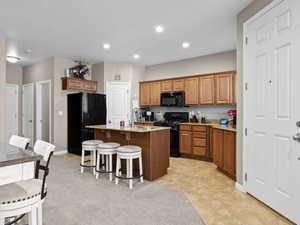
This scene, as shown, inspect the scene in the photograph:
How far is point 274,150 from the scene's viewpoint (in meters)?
2.39

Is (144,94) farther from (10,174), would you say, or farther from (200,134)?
(10,174)

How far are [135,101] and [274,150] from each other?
4635mm

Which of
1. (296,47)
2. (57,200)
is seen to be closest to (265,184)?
(296,47)

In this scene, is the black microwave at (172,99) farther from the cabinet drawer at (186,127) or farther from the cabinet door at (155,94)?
the cabinet drawer at (186,127)

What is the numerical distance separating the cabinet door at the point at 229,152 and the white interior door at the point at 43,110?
16.1ft

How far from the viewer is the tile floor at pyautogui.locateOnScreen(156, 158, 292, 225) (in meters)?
2.19

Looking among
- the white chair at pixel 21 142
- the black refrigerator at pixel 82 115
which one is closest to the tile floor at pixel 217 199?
the white chair at pixel 21 142

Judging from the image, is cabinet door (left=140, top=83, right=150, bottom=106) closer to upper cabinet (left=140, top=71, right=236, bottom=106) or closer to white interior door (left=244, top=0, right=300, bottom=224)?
upper cabinet (left=140, top=71, right=236, bottom=106)

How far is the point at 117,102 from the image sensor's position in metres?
6.24

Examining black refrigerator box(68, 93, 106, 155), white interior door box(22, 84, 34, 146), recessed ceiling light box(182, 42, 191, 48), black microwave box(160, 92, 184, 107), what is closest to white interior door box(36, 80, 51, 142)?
white interior door box(22, 84, 34, 146)

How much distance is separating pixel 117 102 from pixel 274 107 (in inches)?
184

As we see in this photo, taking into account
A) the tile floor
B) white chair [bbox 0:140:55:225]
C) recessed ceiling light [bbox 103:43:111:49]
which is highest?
recessed ceiling light [bbox 103:43:111:49]

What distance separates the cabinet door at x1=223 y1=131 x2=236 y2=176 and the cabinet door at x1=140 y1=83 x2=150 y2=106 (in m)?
3.25

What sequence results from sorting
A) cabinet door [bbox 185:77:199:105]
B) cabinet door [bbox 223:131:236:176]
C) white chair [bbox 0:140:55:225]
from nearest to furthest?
white chair [bbox 0:140:55:225]
cabinet door [bbox 223:131:236:176]
cabinet door [bbox 185:77:199:105]
